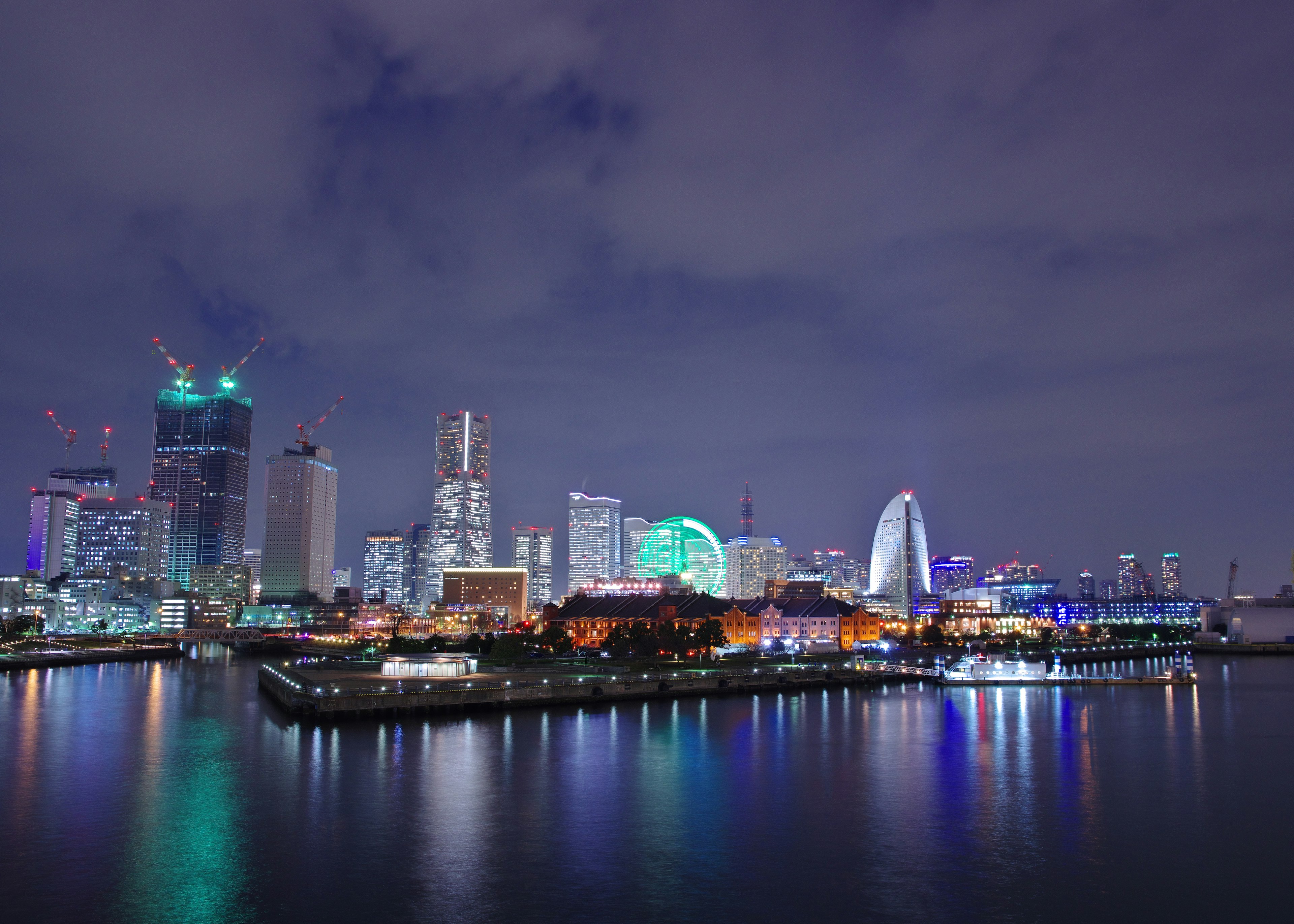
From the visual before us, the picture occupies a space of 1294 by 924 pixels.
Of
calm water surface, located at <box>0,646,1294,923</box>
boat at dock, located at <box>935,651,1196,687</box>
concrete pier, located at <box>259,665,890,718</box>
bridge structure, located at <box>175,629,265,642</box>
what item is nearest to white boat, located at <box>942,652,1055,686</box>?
boat at dock, located at <box>935,651,1196,687</box>

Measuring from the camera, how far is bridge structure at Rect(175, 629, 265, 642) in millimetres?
185750

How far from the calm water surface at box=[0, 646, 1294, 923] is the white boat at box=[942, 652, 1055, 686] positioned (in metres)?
28.9

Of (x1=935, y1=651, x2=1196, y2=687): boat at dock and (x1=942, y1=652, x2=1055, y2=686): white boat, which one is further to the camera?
(x1=942, y1=652, x2=1055, y2=686): white boat

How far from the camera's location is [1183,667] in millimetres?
107625

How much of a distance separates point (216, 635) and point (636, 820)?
186 m

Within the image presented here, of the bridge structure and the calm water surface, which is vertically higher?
the calm water surface

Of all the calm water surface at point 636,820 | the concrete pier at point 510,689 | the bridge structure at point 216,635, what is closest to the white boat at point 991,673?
the concrete pier at point 510,689

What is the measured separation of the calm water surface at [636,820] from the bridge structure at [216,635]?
137051mm

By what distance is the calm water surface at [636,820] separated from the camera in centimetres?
2388

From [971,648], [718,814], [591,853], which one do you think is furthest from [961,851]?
[971,648]

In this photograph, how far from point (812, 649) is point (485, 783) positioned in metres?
87.8

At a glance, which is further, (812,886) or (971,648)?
(971,648)

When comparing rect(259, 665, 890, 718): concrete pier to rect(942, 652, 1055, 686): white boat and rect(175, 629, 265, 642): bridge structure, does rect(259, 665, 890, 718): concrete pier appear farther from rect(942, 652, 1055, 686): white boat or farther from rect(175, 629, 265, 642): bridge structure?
rect(175, 629, 265, 642): bridge structure

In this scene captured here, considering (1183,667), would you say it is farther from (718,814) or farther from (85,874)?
(85,874)
